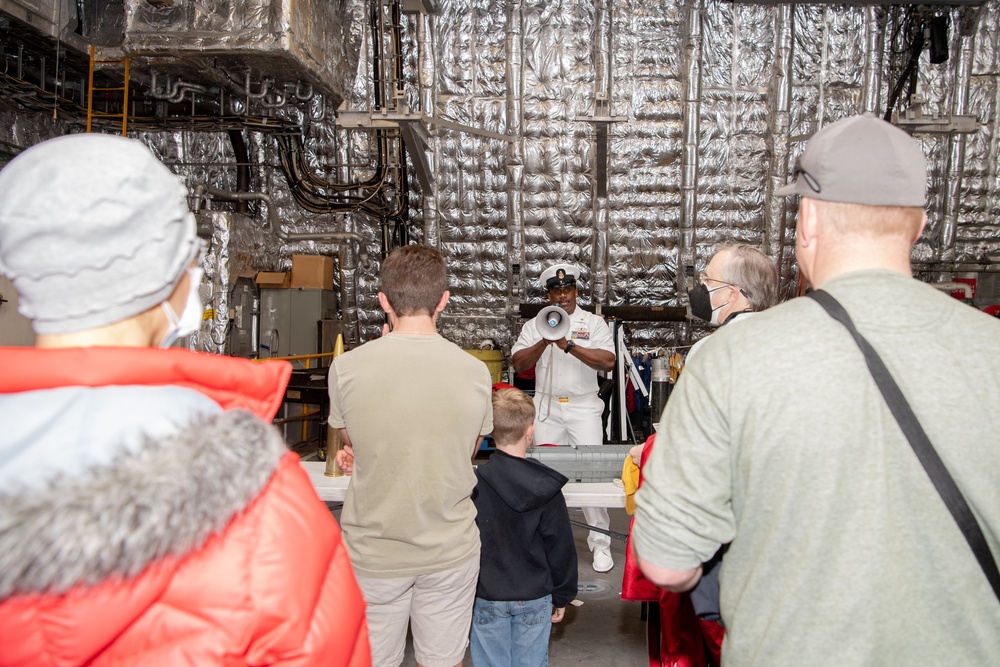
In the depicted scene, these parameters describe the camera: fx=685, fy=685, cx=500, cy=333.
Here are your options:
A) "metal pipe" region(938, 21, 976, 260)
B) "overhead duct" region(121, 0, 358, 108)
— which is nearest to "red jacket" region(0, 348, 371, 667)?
"overhead duct" region(121, 0, 358, 108)

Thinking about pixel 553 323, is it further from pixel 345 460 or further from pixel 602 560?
pixel 345 460

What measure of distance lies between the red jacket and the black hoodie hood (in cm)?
137

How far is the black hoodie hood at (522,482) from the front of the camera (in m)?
2.31

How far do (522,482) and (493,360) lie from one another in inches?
169

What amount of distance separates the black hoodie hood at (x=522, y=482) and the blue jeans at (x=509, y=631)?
13.0 inches

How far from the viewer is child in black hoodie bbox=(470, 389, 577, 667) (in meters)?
2.30

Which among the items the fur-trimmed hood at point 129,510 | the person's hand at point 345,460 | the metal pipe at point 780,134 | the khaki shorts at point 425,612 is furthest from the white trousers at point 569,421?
the fur-trimmed hood at point 129,510

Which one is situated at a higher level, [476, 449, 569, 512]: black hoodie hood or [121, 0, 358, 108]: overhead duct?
[121, 0, 358, 108]: overhead duct

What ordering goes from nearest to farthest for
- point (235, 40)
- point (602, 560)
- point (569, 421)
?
point (602, 560)
point (569, 421)
point (235, 40)

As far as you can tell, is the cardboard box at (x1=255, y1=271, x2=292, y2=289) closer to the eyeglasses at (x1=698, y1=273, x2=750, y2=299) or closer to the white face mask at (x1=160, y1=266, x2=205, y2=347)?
the eyeglasses at (x1=698, y1=273, x2=750, y2=299)

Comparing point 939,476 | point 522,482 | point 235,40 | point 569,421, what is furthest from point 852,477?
point 235,40

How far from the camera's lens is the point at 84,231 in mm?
819

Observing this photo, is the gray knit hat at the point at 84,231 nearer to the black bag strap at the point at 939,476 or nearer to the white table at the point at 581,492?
the black bag strap at the point at 939,476

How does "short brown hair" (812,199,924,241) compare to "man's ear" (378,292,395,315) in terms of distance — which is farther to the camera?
"man's ear" (378,292,395,315)
